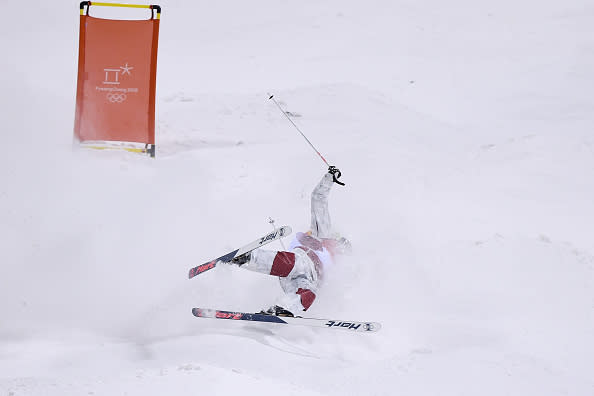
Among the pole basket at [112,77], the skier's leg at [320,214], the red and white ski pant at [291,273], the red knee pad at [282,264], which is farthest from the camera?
the pole basket at [112,77]

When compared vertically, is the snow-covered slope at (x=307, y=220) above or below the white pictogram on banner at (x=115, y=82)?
below

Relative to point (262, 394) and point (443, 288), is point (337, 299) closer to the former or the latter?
point (443, 288)

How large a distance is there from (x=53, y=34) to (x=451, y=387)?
44.3 feet

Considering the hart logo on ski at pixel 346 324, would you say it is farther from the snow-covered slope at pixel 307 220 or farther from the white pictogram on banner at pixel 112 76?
the white pictogram on banner at pixel 112 76

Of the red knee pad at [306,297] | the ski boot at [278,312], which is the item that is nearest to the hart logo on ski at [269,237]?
the red knee pad at [306,297]

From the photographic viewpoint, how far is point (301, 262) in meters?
5.95

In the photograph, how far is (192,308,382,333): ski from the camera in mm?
5328

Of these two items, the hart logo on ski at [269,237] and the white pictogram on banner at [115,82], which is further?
the white pictogram on banner at [115,82]

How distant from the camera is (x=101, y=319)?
5.24 m

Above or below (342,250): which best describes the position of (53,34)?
above

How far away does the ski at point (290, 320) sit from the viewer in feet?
17.5

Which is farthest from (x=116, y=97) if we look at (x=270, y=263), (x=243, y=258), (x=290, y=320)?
(x=290, y=320)

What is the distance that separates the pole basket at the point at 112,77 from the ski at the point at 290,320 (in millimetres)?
3825

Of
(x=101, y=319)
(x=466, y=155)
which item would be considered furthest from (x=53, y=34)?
(x=101, y=319)
